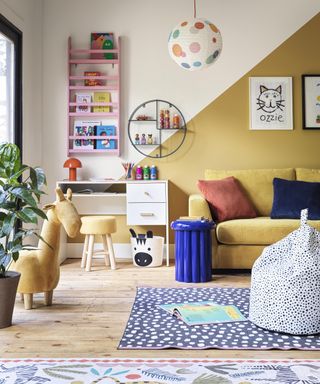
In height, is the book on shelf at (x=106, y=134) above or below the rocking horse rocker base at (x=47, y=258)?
above

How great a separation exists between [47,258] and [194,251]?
1.28 meters

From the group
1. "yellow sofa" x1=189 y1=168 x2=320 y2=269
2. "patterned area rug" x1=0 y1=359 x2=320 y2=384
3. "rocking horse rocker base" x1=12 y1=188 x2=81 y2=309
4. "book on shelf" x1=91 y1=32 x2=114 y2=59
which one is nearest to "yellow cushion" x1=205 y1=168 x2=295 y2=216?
"yellow sofa" x1=189 y1=168 x2=320 y2=269

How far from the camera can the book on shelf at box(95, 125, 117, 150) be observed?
5.09m

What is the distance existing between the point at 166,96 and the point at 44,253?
2.56 m

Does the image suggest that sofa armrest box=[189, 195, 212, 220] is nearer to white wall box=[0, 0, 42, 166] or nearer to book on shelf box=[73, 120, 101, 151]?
book on shelf box=[73, 120, 101, 151]

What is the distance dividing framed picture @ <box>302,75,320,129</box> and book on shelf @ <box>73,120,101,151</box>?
2.13m

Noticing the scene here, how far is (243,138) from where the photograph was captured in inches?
201

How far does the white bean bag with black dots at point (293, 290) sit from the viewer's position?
2473mm

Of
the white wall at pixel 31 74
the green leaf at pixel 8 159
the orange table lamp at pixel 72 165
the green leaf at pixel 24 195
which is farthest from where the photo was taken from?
the orange table lamp at pixel 72 165

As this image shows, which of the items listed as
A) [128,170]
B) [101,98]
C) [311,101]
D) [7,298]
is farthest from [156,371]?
[311,101]

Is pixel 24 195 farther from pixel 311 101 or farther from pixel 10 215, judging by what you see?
pixel 311 101

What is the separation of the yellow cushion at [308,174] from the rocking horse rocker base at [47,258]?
2.48m

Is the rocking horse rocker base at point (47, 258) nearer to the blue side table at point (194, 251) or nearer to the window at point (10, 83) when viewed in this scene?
the blue side table at point (194, 251)

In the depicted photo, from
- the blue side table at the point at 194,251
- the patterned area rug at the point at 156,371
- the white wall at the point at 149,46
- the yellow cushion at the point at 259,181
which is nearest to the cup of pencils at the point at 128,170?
the white wall at the point at 149,46
